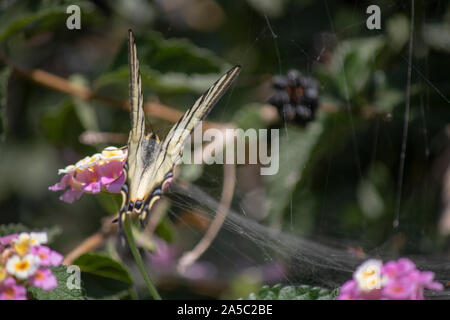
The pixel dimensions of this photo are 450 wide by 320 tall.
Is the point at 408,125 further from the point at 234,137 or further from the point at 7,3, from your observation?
the point at 7,3

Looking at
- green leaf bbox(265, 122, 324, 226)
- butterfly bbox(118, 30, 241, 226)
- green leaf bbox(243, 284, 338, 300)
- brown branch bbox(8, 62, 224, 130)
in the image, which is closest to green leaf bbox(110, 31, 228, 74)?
brown branch bbox(8, 62, 224, 130)

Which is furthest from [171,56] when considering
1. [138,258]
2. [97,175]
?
[138,258]

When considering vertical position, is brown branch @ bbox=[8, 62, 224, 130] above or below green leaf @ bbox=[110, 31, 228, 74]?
below

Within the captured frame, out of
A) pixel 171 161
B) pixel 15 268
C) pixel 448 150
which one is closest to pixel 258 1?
pixel 448 150

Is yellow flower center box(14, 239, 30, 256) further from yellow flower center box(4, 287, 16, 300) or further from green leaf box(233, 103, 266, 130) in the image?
green leaf box(233, 103, 266, 130)

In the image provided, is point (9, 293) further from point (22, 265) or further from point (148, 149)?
point (148, 149)

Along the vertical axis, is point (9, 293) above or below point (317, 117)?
below
